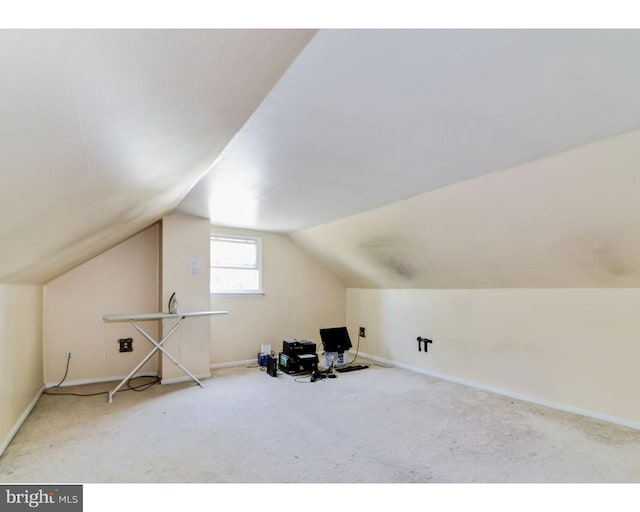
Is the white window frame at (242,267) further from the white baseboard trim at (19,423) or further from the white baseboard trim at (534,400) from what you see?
the white baseboard trim at (534,400)

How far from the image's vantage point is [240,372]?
13.6 feet

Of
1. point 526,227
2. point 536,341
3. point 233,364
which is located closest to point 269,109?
point 526,227

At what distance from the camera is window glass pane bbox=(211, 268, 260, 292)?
4527mm

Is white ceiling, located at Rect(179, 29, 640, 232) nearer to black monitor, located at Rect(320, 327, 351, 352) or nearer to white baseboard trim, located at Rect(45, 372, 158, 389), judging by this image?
black monitor, located at Rect(320, 327, 351, 352)

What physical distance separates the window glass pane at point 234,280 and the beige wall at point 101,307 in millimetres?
693

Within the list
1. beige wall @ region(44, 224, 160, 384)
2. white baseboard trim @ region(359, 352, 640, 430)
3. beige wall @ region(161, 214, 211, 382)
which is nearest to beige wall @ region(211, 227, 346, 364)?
beige wall @ region(161, 214, 211, 382)

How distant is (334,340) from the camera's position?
4410mm

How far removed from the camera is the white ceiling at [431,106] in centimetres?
118

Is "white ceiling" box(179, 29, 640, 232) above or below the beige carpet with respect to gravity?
above

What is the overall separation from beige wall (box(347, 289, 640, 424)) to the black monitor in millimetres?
679

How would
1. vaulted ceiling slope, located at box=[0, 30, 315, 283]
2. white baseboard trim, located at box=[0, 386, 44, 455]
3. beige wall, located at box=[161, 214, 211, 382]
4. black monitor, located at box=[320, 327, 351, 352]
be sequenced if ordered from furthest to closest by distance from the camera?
1. black monitor, located at box=[320, 327, 351, 352]
2. beige wall, located at box=[161, 214, 211, 382]
3. white baseboard trim, located at box=[0, 386, 44, 455]
4. vaulted ceiling slope, located at box=[0, 30, 315, 283]

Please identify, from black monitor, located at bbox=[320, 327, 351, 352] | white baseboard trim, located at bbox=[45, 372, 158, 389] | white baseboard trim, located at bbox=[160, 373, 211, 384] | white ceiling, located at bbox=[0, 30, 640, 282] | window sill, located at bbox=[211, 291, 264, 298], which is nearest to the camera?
white ceiling, located at bbox=[0, 30, 640, 282]

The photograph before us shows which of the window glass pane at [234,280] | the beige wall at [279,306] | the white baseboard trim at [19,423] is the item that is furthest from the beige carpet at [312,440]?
the window glass pane at [234,280]
